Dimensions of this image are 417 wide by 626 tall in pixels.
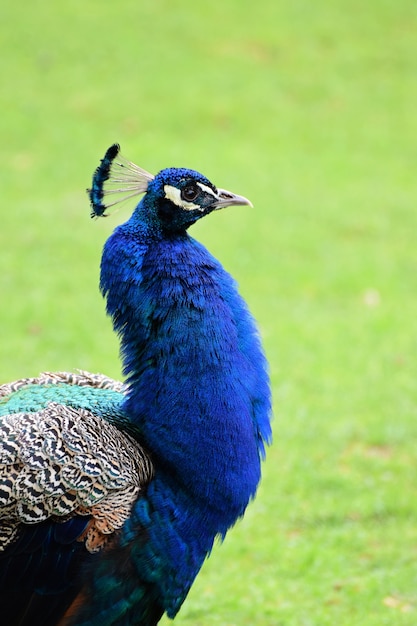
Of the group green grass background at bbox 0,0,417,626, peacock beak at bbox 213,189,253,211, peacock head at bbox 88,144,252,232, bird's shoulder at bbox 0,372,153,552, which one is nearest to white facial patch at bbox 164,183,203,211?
peacock head at bbox 88,144,252,232

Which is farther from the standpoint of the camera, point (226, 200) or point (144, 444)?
point (226, 200)

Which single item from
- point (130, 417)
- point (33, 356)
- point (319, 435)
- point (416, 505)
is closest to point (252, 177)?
point (33, 356)

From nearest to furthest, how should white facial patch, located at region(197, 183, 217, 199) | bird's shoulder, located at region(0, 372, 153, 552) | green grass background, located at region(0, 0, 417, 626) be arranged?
1. bird's shoulder, located at region(0, 372, 153, 552)
2. white facial patch, located at region(197, 183, 217, 199)
3. green grass background, located at region(0, 0, 417, 626)

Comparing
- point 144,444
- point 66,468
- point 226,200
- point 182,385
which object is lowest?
point 66,468

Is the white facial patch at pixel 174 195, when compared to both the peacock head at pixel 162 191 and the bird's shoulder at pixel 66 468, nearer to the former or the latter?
the peacock head at pixel 162 191

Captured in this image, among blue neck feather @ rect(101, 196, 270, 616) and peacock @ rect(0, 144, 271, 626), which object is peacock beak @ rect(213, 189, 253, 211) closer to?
peacock @ rect(0, 144, 271, 626)

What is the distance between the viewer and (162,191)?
2709 mm

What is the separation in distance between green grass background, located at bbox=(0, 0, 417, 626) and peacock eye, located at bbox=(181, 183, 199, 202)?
1.71 m

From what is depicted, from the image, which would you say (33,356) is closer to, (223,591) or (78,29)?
→ (223,591)

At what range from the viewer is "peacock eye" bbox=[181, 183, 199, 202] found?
273 centimetres

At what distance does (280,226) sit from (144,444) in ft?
18.5

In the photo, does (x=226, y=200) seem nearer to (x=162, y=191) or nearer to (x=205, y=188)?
(x=205, y=188)

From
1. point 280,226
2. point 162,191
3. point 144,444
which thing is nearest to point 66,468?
point 144,444

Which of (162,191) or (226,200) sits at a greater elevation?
(226,200)
